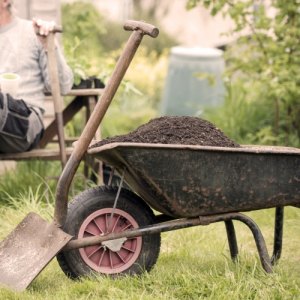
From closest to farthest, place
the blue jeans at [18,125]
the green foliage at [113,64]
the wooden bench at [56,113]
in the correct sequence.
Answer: the blue jeans at [18,125]
the wooden bench at [56,113]
the green foliage at [113,64]

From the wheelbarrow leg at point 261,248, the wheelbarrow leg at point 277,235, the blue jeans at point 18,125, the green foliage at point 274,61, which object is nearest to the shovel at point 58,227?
the wheelbarrow leg at point 261,248

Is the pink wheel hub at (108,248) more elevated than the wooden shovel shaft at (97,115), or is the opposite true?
the wooden shovel shaft at (97,115)

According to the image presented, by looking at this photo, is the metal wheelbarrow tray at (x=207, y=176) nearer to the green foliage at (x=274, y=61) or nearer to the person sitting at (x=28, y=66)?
the person sitting at (x=28, y=66)

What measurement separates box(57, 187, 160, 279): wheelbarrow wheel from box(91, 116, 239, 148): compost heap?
26 centimetres

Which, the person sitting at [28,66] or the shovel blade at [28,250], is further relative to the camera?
the person sitting at [28,66]

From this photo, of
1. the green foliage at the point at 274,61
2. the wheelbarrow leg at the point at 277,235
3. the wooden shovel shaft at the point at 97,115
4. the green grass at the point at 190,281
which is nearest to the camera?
the green grass at the point at 190,281

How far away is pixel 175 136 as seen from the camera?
3.75 m

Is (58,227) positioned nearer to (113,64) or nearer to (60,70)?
(60,70)

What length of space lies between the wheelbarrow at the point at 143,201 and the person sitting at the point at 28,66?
52.2 inches

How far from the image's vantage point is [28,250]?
3.80 meters

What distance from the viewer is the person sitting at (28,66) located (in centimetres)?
511

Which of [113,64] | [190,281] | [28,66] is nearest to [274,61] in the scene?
[113,64]

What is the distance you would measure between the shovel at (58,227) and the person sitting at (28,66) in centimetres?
137

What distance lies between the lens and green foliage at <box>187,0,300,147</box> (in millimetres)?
6246
